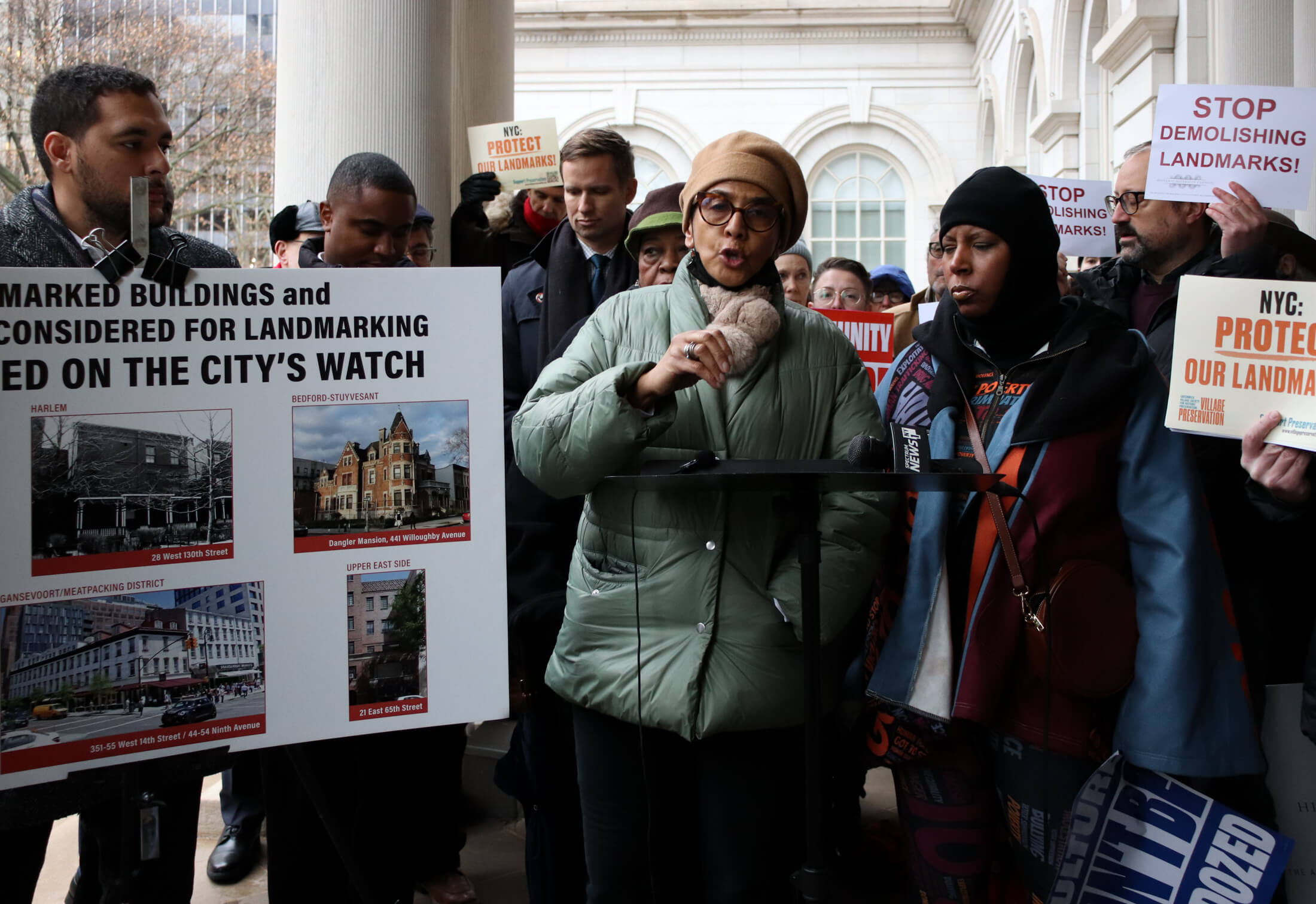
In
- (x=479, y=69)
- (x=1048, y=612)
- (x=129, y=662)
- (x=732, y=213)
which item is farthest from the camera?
(x=479, y=69)

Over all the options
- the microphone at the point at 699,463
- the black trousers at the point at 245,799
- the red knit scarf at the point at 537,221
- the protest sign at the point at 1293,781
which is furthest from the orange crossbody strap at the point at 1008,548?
the red knit scarf at the point at 537,221

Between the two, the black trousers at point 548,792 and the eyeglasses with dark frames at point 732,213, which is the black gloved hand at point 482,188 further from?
the eyeglasses with dark frames at point 732,213

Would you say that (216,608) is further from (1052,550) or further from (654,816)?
(1052,550)

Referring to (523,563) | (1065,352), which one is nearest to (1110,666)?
(1065,352)

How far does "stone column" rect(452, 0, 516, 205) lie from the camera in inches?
268

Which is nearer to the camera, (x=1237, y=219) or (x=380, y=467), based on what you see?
(x=380, y=467)

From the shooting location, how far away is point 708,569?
6.53ft

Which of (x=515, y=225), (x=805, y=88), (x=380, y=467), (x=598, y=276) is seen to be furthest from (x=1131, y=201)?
(x=805, y=88)

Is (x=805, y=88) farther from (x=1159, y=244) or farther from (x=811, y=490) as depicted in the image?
(x=811, y=490)

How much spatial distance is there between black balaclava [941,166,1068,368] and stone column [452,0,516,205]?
4874 mm

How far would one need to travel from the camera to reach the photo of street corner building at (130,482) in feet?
5.27

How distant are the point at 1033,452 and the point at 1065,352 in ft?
0.79

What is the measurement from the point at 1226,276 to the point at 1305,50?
13.7 ft

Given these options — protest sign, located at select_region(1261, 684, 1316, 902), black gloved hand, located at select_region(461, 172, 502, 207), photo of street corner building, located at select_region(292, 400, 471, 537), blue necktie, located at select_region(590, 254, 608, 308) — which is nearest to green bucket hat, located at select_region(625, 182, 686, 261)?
blue necktie, located at select_region(590, 254, 608, 308)
